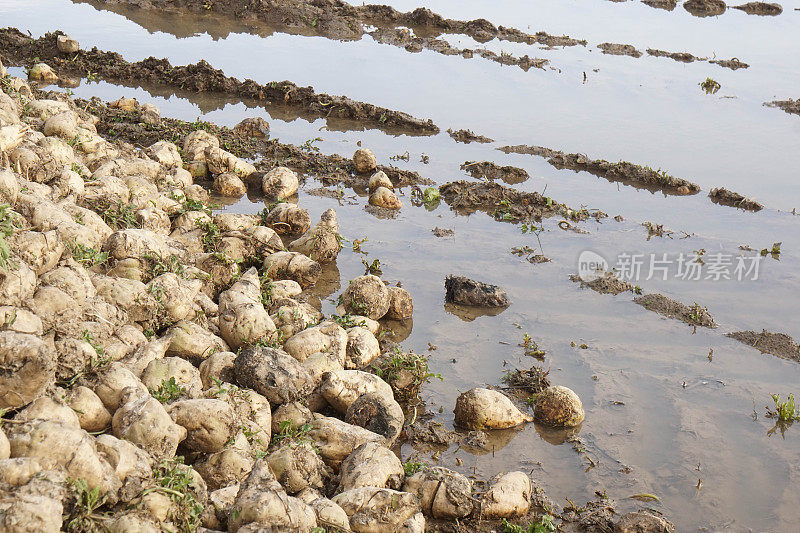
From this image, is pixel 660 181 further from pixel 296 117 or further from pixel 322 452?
pixel 322 452

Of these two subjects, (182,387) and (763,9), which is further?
(763,9)

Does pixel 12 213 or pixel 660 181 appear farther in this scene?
pixel 660 181

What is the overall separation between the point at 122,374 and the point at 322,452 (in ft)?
4.80

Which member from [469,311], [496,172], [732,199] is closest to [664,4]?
[732,199]

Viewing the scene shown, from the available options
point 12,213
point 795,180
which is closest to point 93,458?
point 12,213

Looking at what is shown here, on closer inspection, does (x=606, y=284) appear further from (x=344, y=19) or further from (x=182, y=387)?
(x=344, y=19)

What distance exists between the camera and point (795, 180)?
11.6 metres

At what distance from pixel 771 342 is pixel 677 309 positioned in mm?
981

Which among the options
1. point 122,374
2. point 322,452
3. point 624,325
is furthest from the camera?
point 624,325

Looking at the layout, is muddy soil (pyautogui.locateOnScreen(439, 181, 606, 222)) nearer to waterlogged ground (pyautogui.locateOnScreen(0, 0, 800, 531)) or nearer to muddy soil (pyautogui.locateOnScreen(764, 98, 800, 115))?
waterlogged ground (pyautogui.locateOnScreen(0, 0, 800, 531))

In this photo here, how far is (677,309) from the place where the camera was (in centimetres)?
805

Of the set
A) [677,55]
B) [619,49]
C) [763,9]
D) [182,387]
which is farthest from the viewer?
[763,9]

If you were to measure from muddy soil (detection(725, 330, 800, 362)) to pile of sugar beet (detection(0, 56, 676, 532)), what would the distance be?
100 inches

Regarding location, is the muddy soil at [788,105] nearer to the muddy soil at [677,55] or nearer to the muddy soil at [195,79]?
the muddy soil at [677,55]
